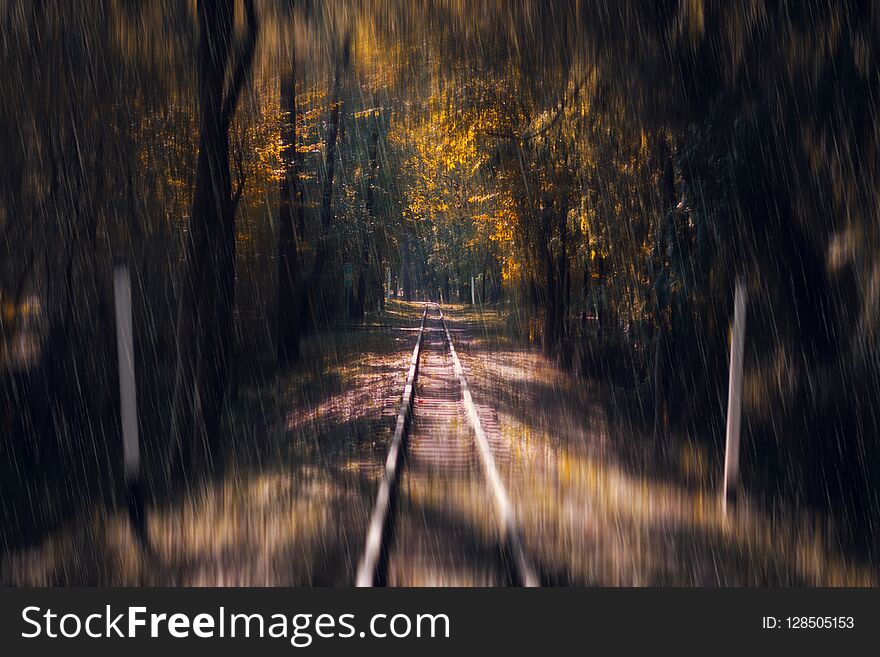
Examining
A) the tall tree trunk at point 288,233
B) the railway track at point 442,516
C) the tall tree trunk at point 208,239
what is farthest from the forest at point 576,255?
the tall tree trunk at point 288,233

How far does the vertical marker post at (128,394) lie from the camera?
5633mm

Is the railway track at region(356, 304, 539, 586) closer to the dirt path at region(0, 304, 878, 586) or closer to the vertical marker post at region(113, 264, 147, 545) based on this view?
the dirt path at region(0, 304, 878, 586)

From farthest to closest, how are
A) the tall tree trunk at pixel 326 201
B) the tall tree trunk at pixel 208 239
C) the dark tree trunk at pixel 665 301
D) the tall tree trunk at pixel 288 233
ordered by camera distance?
the tall tree trunk at pixel 326 201
the tall tree trunk at pixel 288 233
the dark tree trunk at pixel 665 301
the tall tree trunk at pixel 208 239

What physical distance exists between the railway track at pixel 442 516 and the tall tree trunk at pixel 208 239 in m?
2.54

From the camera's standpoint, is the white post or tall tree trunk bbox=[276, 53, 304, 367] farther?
tall tree trunk bbox=[276, 53, 304, 367]

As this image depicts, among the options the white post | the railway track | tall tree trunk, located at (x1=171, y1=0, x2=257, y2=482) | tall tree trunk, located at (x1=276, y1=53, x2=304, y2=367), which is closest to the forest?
tall tree trunk, located at (x1=171, y1=0, x2=257, y2=482)

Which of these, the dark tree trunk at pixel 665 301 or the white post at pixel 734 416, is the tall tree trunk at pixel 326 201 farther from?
the white post at pixel 734 416

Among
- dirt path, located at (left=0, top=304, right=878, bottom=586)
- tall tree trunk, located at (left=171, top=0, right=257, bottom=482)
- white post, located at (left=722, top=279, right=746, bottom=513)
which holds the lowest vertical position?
dirt path, located at (left=0, top=304, right=878, bottom=586)

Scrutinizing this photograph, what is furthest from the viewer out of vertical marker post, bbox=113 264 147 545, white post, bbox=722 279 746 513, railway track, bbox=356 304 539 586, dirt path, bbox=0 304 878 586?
white post, bbox=722 279 746 513

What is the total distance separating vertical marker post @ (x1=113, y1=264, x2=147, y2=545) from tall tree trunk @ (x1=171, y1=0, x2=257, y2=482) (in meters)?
2.29

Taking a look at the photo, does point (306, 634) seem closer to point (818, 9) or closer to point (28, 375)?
point (818, 9)

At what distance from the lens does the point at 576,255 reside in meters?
15.9

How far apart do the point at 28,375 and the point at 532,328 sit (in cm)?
1912

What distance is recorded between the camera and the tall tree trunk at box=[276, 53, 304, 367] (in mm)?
16500
